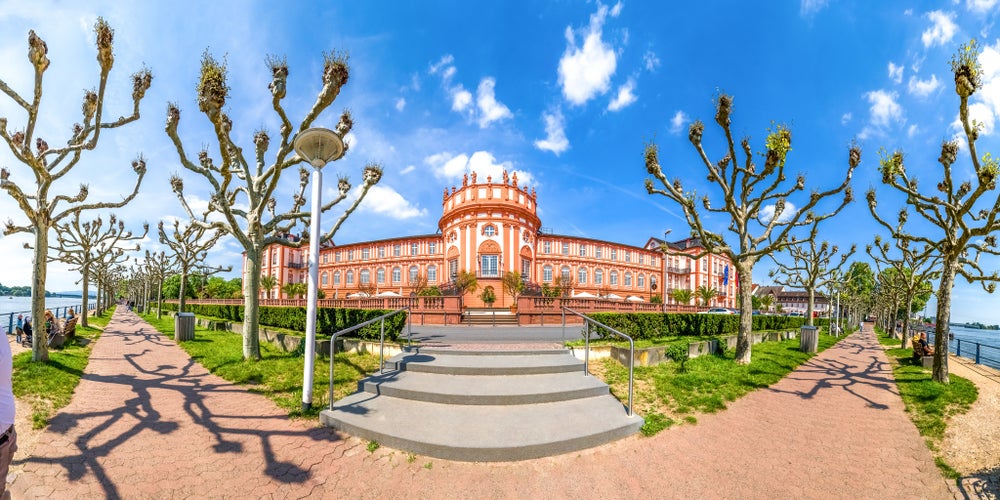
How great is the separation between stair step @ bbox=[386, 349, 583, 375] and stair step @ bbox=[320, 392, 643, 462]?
3.29 ft

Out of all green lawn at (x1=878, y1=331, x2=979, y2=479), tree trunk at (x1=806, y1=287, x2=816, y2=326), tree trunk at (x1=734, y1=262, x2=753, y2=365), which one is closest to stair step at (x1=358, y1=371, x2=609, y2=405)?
green lawn at (x1=878, y1=331, x2=979, y2=479)

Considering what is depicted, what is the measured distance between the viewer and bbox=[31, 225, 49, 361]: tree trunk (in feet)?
25.5

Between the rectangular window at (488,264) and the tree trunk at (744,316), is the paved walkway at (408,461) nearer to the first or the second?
the tree trunk at (744,316)

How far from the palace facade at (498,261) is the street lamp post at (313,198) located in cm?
2499

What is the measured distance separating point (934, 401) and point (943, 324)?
→ 3178 mm

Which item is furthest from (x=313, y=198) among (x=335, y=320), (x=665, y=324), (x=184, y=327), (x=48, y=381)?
(x=665, y=324)

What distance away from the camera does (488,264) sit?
118ft

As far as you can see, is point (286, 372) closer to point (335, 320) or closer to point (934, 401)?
point (335, 320)

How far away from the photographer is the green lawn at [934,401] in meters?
5.34

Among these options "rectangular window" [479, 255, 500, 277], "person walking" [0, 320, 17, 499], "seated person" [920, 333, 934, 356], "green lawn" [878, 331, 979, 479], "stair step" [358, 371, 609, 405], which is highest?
"rectangular window" [479, 255, 500, 277]

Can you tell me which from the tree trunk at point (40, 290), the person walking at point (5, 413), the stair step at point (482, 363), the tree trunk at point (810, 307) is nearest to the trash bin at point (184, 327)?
the tree trunk at point (40, 290)

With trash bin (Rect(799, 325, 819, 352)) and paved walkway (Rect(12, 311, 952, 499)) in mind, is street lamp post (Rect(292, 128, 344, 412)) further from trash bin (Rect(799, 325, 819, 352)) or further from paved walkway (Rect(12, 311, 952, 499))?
trash bin (Rect(799, 325, 819, 352))

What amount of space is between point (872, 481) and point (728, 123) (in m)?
8.55

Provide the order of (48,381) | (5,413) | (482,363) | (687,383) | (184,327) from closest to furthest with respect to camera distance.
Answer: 1. (5,413)
2. (48,381)
3. (482,363)
4. (687,383)
5. (184,327)
